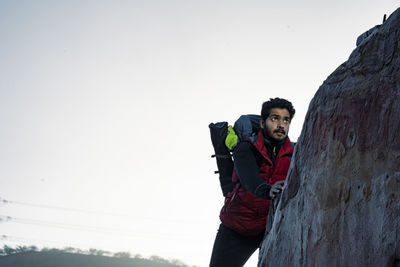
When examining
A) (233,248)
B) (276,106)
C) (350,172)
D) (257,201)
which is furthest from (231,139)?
(350,172)

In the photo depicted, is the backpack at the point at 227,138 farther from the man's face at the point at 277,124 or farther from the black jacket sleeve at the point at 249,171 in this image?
the black jacket sleeve at the point at 249,171

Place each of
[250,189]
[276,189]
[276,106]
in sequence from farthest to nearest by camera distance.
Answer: [276,106]
[250,189]
[276,189]

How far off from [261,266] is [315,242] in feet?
2.54

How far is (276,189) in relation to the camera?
3324 mm

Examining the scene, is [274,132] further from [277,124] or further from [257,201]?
[257,201]

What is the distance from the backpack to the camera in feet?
15.3

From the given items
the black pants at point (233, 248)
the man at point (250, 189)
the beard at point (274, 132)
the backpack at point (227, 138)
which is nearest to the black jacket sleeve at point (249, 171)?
the man at point (250, 189)

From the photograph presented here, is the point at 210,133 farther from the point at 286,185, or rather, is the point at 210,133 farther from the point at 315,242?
the point at 315,242

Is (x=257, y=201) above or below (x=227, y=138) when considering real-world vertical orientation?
A: below

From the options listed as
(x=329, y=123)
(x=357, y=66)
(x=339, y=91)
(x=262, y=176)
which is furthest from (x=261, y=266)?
(x=357, y=66)

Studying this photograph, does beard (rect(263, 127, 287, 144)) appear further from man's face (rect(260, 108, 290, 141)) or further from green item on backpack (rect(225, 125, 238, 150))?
green item on backpack (rect(225, 125, 238, 150))

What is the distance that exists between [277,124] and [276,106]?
0.26m

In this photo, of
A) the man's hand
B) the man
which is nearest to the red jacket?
the man

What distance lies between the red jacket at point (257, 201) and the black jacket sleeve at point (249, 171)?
100 mm
